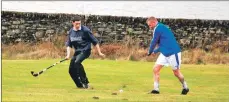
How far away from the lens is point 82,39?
38.3 ft

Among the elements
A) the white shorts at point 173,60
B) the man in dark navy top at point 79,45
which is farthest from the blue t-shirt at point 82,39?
the white shorts at point 173,60

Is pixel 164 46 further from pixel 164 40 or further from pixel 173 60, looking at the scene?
pixel 173 60

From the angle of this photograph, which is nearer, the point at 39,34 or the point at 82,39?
the point at 82,39

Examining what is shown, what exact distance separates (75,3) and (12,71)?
945 centimetres

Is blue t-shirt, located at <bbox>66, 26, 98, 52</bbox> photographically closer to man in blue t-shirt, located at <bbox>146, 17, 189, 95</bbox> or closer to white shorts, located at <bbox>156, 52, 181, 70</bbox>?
man in blue t-shirt, located at <bbox>146, 17, 189, 95</bbox>

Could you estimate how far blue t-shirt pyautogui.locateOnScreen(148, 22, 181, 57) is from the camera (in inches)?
429

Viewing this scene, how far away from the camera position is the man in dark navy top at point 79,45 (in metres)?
11.6

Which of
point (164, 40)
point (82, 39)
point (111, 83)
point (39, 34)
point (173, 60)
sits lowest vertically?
point (39, 34)

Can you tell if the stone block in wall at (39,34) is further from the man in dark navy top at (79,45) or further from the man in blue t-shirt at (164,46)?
the man in blue t-shirt at (164,46)

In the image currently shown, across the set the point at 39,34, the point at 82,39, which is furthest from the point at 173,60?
the point at 39,34

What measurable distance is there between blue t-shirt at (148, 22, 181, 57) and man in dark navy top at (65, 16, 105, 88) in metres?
1.02

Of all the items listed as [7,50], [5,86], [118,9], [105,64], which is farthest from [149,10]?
[5,86]

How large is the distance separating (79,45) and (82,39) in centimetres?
14

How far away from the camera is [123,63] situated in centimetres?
1634
